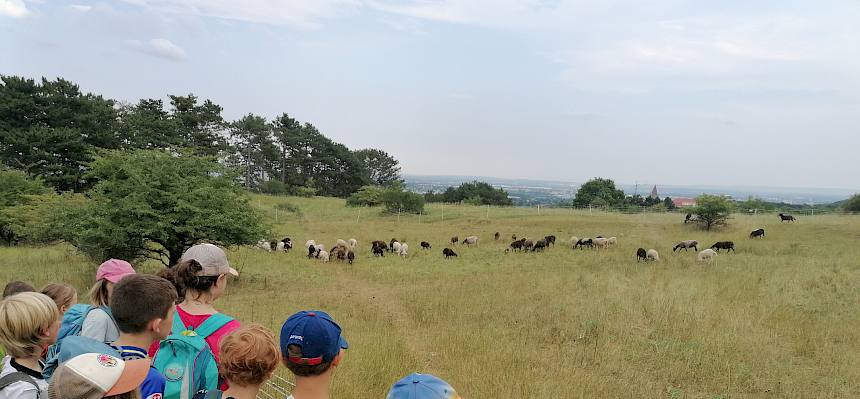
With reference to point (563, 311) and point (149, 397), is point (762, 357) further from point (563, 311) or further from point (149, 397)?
point (149, 397)

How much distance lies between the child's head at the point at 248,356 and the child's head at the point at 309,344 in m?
0.08

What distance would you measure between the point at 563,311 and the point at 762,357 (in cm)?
366

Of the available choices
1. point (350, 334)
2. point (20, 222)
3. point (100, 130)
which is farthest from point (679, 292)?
point (100, 130)

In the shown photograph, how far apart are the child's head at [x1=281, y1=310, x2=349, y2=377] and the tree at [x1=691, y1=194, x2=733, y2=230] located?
29.5m

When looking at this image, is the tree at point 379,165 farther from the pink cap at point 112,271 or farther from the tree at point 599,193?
the pink cap at point 112,271

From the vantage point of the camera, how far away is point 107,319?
135 inches

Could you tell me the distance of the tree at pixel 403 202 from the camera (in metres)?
40.4

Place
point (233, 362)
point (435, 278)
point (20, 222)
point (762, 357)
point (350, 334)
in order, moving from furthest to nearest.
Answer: point (20, 222)
point (435, 278)
point (350, 334)
point (762, 357)
point (233, 362)

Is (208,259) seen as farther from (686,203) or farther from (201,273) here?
(686,203)

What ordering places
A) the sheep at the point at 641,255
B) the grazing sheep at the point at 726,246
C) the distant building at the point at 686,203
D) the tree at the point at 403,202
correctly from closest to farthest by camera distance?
the sheep at the point at 641,255 → the grazing sheep at the point at 726,246 → the distant building at the point at 686,203 → the tree at the point at 403,202

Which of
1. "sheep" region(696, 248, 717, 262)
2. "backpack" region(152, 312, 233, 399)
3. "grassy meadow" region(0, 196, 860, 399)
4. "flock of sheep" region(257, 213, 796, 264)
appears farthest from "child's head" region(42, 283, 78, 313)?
"sheep" region(696, 248, 717, 262)

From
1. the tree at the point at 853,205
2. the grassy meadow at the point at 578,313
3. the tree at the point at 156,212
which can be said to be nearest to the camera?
the grassy meadow at the point at 578,313

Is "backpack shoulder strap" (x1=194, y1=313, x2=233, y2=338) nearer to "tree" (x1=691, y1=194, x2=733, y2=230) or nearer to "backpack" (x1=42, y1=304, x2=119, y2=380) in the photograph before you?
"backpack" (x1=42, y1=304, x2=119, y2=380)

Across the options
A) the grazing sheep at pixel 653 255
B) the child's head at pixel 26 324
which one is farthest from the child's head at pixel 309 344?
the grazing sheep at pixel 653 255
